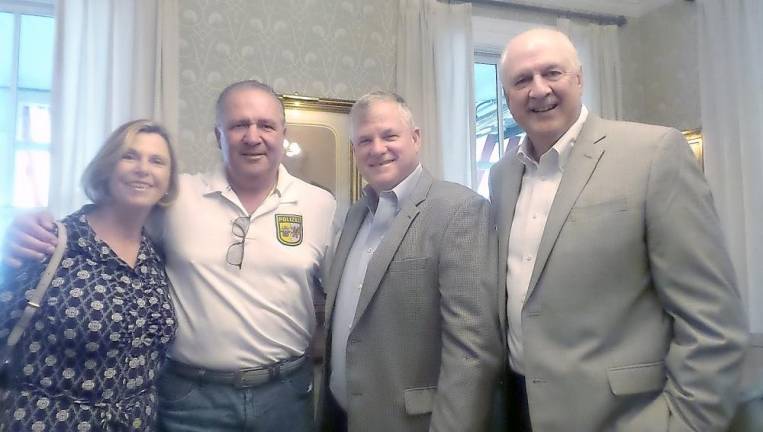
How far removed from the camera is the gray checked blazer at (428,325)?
55.3 inches

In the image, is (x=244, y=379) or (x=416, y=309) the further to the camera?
(x=244, y=379)

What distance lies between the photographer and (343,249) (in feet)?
5.68

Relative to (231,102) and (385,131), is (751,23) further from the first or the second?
(231,102)

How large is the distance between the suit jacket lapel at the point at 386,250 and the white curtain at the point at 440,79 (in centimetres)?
176

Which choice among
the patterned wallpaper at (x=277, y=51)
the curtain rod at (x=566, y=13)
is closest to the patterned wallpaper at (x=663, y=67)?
the curtain rod at (x=566, y=13)

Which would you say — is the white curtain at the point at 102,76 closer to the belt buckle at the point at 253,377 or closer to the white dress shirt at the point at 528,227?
the belt buckle at the point at 253,377

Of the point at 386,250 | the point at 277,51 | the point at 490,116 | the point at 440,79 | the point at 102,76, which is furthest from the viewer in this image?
the point at 490,116

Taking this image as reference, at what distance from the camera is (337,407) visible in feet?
5.62

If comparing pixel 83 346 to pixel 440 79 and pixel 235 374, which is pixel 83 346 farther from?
A: pixel 440 79

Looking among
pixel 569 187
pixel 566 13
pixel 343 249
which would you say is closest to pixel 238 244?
pixel 343 249

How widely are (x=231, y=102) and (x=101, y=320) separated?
733 mm

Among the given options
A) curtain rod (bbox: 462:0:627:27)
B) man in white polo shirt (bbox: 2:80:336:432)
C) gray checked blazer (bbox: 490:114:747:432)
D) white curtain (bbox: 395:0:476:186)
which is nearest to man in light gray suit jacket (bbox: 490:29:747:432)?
gray checked blazer (bbox: 490:114:747:432)

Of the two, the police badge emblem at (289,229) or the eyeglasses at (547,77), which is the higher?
the eyeglasses at (547,77)

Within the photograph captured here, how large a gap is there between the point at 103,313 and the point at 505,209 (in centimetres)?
105
